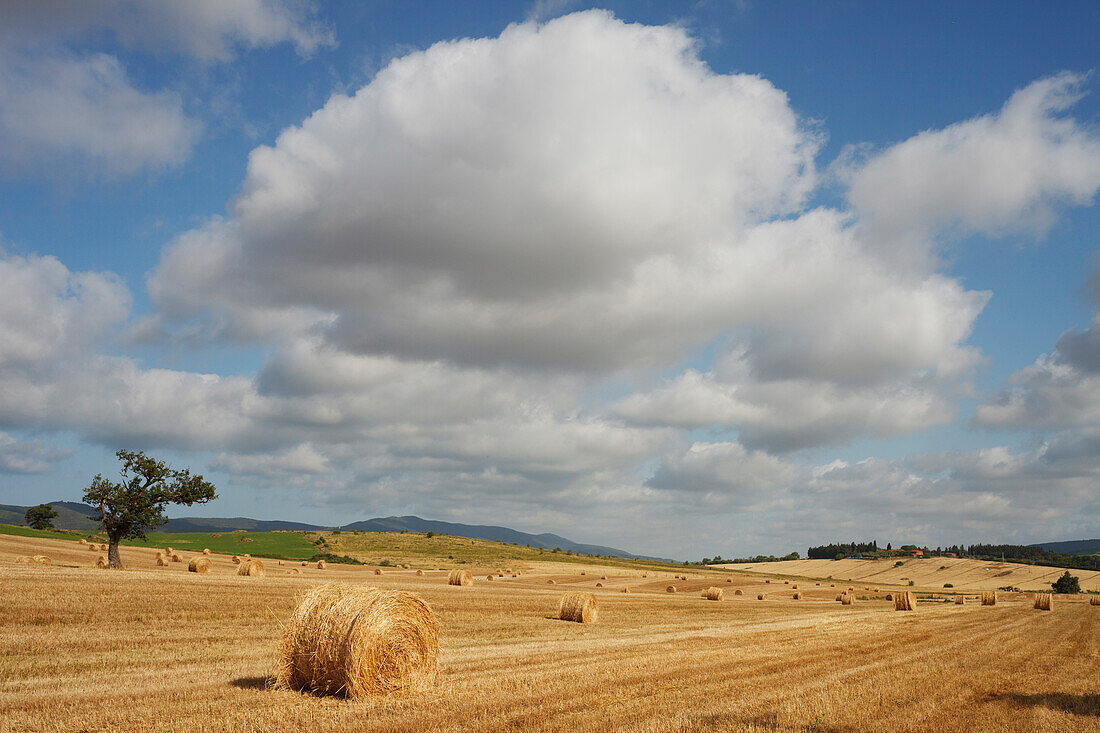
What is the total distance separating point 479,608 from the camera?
29.3m

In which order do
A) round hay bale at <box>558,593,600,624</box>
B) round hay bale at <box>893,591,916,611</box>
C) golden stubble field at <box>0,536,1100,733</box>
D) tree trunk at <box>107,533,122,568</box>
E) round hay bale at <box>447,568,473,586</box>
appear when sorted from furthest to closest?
round hay bale at <box>447,568,473,586</box>, tree trunk at <box>107,533,122,568</box>, round hay bale at <box>893,591,916,611</box>, round hay bale at <box>558,593,600,624</box>, golden stubble field at <box>0,536,1100,733</box>

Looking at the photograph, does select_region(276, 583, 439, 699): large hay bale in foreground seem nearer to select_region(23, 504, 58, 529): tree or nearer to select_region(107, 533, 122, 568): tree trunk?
select_region(107, 533, 122, 568): tree trunk

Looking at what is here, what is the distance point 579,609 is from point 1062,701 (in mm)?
16810

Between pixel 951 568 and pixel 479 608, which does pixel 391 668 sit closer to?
pixel 479 608

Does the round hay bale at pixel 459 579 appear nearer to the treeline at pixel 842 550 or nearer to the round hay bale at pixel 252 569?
the round hay bale at pixel 252 569

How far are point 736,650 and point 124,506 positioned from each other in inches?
1593

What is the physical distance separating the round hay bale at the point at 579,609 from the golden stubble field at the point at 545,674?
1632 mm

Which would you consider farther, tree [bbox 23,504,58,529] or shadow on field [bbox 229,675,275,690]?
tree [bbox 23,504,58,529]

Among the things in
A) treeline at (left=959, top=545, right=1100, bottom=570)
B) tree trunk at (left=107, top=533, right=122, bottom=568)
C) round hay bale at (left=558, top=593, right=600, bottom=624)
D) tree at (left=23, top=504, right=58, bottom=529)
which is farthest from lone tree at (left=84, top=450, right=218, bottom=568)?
treeline at (left=959, top=545, right=1100, bottom=570)

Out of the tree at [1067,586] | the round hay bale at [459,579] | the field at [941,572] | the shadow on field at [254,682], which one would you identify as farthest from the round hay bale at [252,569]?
the tree at [1067,586]

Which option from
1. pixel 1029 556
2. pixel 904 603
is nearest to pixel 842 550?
pixel 1029 556

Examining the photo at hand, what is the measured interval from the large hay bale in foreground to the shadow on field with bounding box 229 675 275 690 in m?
0.30

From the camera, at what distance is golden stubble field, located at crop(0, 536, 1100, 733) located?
9.98m

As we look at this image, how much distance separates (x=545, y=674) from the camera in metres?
13.5
